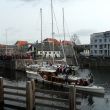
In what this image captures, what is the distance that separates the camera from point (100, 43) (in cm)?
14425

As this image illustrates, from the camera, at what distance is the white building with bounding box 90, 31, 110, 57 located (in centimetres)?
13838

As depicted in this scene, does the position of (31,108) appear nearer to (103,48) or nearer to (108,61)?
(108,61)

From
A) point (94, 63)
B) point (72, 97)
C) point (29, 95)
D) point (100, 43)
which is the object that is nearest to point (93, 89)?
point (29, 95)

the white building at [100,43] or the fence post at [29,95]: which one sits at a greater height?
the white building at [100,43]

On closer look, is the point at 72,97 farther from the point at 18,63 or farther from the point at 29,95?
the point at 18,63

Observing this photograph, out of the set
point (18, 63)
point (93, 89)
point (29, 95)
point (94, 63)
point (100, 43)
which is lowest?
point (93, 89)

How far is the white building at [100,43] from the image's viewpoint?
138375mm

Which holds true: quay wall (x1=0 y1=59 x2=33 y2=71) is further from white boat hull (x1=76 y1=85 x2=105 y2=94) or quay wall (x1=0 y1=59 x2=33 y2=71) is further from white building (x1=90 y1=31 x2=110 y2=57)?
white building (x1=90 y1=31 x2=110 y2=57)

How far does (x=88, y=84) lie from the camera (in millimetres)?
43875

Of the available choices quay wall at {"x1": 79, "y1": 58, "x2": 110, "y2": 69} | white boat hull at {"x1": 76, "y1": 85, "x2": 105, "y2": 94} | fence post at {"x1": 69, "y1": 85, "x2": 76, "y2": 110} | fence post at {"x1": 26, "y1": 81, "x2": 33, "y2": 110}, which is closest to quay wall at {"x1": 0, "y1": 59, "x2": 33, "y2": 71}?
quay wall at {"x1": 79, "y1": 58, "x2": 110, "y2": 69}

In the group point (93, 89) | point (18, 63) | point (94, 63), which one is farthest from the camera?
→ point (94, 63)

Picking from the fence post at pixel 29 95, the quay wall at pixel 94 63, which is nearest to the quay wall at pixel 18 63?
the quay wall at pixel 94 63

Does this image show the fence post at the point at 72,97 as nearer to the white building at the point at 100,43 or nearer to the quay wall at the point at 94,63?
the quay wall at the point at 94,63

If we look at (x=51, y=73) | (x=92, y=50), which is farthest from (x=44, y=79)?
(x=92, y=50)
